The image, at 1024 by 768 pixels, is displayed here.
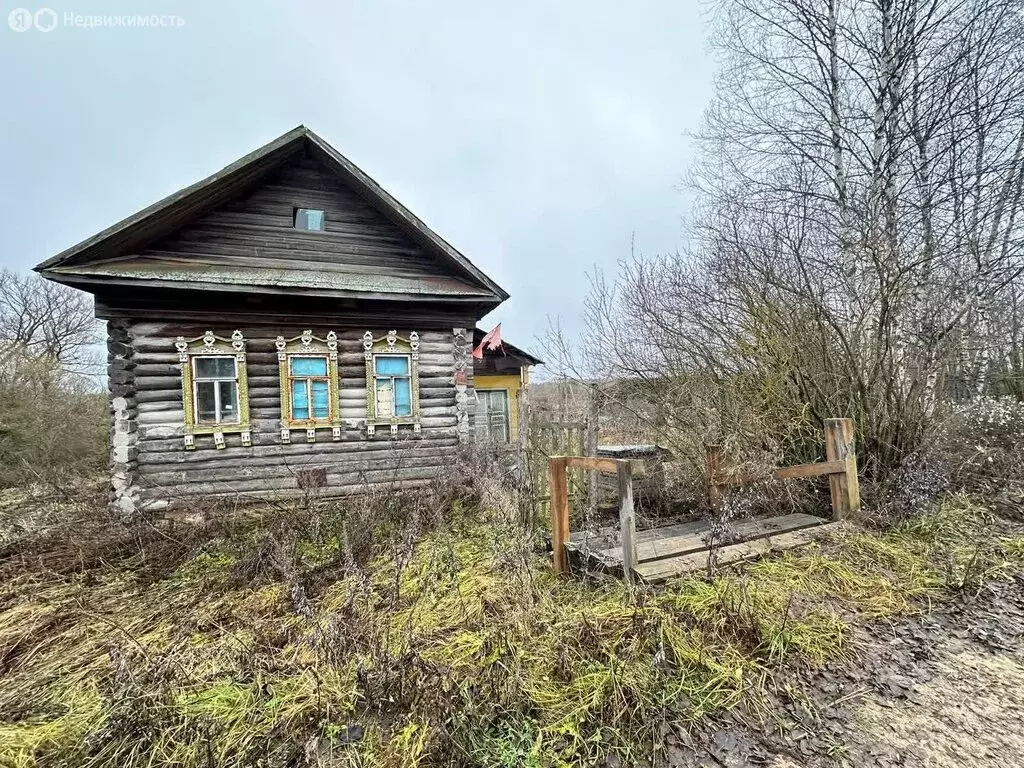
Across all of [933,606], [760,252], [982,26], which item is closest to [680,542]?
[933,606]

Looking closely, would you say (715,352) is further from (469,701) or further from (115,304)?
(115,304)

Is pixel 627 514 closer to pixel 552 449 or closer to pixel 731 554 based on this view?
pixel 731 554

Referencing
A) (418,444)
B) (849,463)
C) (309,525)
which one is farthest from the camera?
(418,444)

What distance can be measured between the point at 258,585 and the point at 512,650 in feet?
9.97

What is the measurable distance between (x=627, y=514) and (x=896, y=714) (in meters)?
2.04

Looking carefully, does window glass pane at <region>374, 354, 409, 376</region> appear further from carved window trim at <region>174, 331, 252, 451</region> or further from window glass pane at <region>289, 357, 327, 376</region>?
carved window trim at <region>174, 331, 252, 451</region>

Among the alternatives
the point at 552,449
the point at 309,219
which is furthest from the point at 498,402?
the point at 552,449

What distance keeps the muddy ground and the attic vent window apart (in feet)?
31.0

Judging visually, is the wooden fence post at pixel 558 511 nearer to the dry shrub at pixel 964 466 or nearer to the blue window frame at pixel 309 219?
the dry shrub at pixel 964 466

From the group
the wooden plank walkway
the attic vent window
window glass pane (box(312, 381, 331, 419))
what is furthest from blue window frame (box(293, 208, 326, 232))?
the wooden plank walkway

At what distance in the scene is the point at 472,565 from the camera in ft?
16.2

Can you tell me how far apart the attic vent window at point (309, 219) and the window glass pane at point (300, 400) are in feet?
10.4

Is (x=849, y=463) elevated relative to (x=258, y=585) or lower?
elevated

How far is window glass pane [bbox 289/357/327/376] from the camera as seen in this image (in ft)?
26.6
